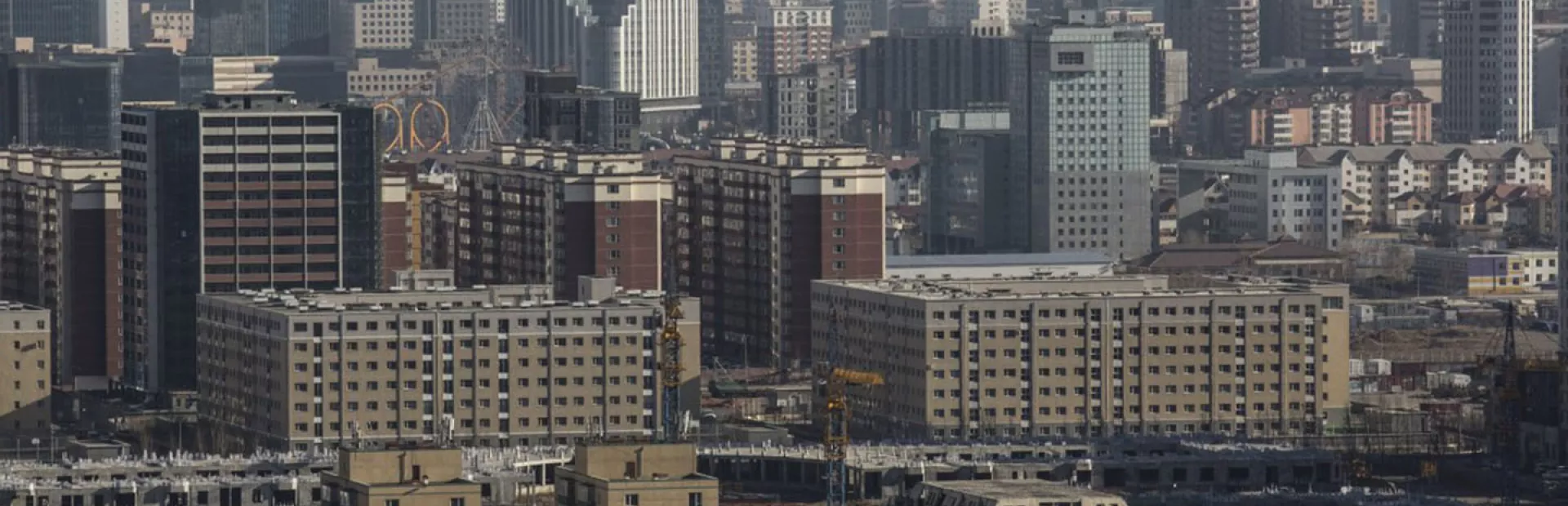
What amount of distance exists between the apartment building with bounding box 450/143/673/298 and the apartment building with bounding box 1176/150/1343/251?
40545mm

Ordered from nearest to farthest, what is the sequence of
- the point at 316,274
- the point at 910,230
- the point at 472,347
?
the point at 472,347
the point at 316,274
the point at 910,230

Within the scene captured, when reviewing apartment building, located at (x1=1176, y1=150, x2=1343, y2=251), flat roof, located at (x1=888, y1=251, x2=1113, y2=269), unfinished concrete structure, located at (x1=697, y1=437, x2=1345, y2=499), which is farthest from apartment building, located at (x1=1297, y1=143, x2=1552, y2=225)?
unfinished concrete structure, located at (x1=697, y1=437, x2=1345, y2=499)

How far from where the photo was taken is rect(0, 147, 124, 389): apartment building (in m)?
122

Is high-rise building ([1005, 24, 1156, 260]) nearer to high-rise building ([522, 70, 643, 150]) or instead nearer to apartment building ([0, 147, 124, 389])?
high-rise building ([522, 70, 643, 150])

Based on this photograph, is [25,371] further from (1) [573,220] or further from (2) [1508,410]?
(2) [1508,410]

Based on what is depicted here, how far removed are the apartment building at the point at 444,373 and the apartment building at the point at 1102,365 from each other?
593 centimetres

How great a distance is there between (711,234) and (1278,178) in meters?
→ 43.8

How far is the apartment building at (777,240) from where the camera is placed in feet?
411

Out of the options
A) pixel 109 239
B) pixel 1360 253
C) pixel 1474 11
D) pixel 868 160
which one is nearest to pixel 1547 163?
pixel 1474 11

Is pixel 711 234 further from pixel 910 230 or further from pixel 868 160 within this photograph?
pixel 910 230

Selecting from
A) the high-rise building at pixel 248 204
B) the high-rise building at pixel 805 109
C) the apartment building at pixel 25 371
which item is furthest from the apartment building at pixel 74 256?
the high-rise building at pixel 805 109

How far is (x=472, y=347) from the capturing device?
349 ft

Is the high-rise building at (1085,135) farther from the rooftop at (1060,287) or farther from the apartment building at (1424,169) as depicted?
the rooftop at (1060,287)

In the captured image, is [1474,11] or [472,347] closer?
[472,347]
